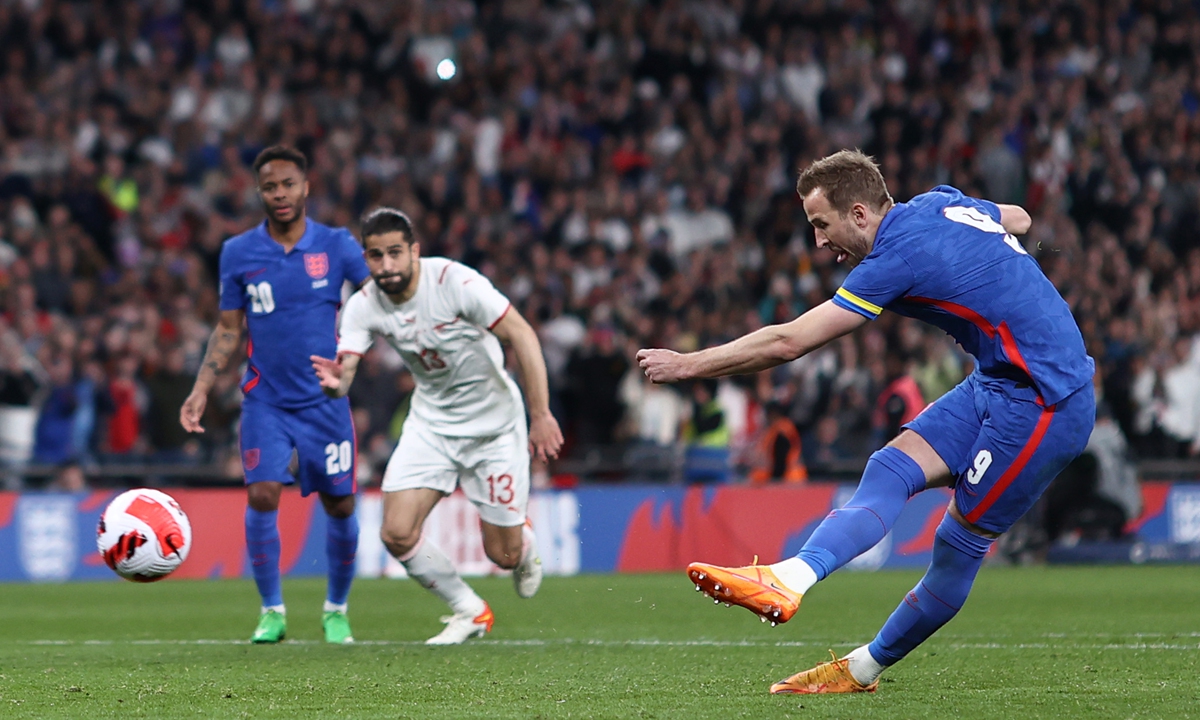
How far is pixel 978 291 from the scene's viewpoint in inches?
232

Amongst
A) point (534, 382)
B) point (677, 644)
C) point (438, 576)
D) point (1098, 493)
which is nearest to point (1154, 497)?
point (1098, 493)

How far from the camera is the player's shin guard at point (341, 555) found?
9102mm

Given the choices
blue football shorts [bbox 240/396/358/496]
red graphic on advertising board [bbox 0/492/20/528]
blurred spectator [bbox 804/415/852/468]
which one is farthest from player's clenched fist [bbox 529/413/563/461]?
blurred spectator [bbox 804/415/852/468]

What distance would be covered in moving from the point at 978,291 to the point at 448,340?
3.52m

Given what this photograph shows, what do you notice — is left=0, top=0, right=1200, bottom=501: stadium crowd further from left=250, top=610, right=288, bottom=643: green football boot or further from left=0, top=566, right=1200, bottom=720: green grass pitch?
left=250, top=610, right=288, bottom=643: green football boot

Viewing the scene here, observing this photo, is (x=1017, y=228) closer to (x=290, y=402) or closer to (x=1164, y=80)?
(x=290, y=402)

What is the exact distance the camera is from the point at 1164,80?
21.7m

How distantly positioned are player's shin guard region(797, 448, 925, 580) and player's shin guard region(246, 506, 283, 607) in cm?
398

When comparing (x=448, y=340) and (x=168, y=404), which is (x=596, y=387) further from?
(x=448, y=340)

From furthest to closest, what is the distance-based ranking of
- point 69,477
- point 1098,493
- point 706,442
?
point 706,442 → point 1098,493 → point 69,477

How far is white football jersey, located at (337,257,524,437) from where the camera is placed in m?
8.60

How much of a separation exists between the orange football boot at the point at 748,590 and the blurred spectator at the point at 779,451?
35.1 ft

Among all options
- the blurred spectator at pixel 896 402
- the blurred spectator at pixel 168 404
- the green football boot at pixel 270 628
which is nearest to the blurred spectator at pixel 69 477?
the blurred spectator at pixel 168 404

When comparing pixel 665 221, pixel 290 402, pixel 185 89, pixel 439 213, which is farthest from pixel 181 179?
pixel 290 402
